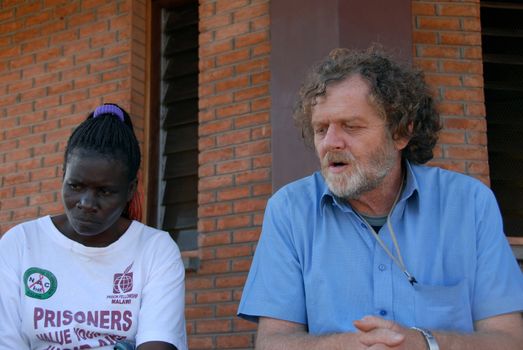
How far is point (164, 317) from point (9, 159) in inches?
136

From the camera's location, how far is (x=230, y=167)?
4852 mm

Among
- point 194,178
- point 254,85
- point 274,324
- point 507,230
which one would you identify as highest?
point 254,85

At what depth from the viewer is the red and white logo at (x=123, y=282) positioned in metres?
2.84

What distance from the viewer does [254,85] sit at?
484 cm

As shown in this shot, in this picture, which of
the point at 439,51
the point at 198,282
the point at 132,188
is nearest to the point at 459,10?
the point at 439,51

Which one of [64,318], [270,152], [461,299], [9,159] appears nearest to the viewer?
[461,299]

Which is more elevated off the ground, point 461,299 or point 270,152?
point 270,152

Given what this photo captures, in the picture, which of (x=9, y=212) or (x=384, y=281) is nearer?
(x=384, y=281)

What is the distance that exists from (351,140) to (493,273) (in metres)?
0.67

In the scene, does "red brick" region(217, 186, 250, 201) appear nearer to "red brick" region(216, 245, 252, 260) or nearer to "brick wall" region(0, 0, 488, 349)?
"brick wall" region(0, 0, 488, 349)

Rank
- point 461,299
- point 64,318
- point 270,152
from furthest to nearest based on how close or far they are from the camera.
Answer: point 270,152
point 64,318
point 461,299

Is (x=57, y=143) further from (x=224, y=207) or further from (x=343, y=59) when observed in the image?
(x=343, y=59)

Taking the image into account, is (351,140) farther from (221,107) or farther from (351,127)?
(221,107)

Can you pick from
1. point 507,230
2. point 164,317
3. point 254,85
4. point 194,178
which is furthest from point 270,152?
point 164,317
